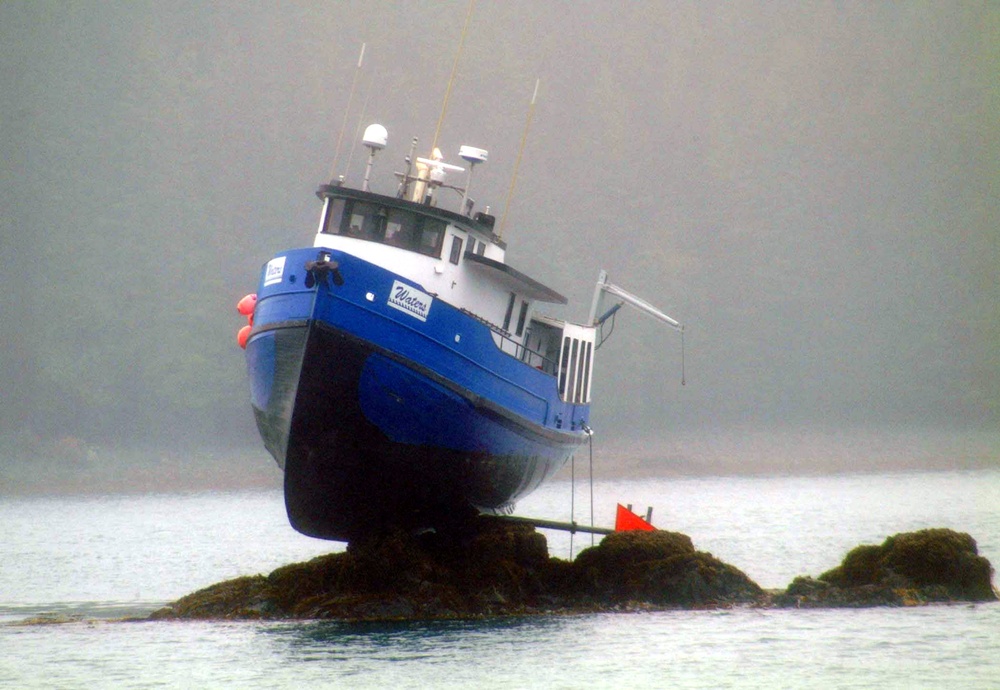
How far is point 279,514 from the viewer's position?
78.0 meters

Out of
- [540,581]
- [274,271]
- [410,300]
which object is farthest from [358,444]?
[540,581]

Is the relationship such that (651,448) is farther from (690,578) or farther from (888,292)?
(690,578)

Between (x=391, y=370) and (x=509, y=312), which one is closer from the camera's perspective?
(x=391, y=370)

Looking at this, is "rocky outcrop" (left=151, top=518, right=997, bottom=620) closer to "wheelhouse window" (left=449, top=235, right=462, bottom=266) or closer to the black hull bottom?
the black hull bottom

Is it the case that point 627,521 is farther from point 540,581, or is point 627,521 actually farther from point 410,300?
point 410,300

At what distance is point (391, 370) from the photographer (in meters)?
21.4

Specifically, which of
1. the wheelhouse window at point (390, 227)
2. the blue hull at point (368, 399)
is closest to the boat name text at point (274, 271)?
the blue hull at point (368, 399)

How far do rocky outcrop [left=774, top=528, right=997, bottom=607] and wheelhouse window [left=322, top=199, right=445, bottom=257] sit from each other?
924cm

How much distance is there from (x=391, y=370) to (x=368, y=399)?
604mm

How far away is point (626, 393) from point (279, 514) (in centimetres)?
5956

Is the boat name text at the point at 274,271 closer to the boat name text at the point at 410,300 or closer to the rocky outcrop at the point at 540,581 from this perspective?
the boat name text at the point at 410,300

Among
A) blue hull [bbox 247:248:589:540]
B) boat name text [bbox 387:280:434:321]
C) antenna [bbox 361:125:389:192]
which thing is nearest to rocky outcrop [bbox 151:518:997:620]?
blue hull [bbox 247:248:589:540]

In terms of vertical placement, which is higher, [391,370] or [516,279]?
[516,279]

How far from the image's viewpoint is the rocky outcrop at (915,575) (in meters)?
23.5
